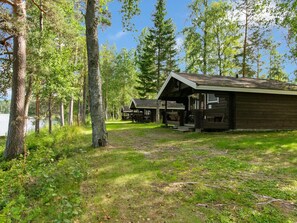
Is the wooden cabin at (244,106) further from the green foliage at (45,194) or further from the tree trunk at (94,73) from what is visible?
the green foliage at (45,194)

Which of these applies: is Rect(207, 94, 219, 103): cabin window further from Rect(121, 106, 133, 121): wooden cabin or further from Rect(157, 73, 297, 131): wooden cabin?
Rect(121, 106, 133, 121): wooden cabin

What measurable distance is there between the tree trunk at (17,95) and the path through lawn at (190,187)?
3913 mm

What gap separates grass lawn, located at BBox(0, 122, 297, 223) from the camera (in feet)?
9.59

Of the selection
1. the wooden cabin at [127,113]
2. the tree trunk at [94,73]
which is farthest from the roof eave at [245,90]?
the wooden cabin at [127,113]

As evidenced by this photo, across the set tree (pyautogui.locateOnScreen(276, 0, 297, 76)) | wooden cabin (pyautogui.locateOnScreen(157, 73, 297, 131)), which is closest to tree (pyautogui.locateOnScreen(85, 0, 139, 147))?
wooden cabin (pyautogui.locateOnScreen(157, 73, 297, 131))

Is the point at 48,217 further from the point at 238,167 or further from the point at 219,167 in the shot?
the point at 238,167

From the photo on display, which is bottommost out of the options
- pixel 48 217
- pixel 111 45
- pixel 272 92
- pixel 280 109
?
pixel 48 217

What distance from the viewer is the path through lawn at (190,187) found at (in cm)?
294

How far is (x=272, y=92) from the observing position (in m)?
11.4

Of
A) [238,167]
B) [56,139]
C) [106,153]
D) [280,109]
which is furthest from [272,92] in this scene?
[56,139]

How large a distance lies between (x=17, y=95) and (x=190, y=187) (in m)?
7.47

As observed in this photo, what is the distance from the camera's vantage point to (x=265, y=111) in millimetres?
11680

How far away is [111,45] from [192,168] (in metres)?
40.7

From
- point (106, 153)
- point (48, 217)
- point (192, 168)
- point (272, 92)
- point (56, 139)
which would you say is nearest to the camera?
point (48, 217)
